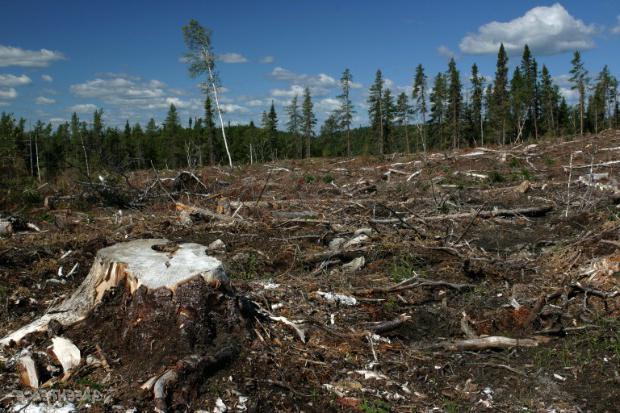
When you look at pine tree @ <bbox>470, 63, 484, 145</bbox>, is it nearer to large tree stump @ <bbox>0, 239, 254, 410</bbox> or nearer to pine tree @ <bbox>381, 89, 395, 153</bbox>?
pine tree @ <bbox>381, 89, 395, 153</bbox>

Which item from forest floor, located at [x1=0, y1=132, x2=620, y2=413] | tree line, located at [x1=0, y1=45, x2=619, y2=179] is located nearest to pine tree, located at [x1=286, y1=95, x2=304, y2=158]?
tree line, located at [x1=0, y1=45, x2=619, y2=179]

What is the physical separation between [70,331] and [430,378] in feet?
9.45

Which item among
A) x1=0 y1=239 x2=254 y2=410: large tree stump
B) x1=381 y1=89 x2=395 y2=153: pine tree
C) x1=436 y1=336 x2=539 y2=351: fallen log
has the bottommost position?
x1=436 y1=336 x2=539 y2=351: fallen log

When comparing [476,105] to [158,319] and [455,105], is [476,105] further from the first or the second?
[158,319]

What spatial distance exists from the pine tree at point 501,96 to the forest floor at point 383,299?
41.3 m

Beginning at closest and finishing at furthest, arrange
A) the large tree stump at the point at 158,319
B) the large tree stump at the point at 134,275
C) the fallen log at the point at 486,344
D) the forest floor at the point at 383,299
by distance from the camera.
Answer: the large tree stump at the point at 158,319 < the forest floor at the point at 383,299 < the large tree stump at the point at 134,275 < the fallen log at the point at 486,344

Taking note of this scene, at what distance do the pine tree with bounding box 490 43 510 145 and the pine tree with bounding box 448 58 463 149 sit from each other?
11.6 feet

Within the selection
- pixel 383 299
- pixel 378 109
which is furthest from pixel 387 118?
pixel 383 299

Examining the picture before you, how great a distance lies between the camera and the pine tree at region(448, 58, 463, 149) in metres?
52.3

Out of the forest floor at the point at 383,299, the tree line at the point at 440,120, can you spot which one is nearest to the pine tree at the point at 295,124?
the tree line at the point at 440,120

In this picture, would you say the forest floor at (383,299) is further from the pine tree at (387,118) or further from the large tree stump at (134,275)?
the pine tree at (387,118)

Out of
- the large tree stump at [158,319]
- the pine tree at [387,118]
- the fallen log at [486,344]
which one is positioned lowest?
the fallen log at [486,344]

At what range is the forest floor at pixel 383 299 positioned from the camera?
3719mm

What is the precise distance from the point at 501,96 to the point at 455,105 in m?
5.52
